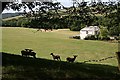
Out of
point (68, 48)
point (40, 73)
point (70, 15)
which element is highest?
point (70, 15)

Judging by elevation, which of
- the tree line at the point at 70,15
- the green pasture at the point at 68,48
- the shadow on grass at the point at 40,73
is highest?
the tree line at the point at 70,15

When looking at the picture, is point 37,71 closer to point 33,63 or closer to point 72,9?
point 33,63

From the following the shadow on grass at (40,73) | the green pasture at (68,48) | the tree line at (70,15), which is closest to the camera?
the shadow on grass at (40,73)

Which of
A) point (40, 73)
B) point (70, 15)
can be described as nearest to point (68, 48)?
point (70, 15)

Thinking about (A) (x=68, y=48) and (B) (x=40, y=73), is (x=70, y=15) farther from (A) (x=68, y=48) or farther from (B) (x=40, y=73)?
(A) (x=68, y=48)

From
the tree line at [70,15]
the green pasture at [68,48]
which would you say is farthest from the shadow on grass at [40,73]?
the green pasture at [68,48]

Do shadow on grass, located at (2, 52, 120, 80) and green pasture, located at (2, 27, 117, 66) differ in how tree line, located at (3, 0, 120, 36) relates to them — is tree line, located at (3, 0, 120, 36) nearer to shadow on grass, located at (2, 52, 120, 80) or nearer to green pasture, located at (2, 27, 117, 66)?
shadow on grass, located at (2, 52, 120, 80)

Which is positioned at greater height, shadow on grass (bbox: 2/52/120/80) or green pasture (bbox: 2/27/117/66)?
shadow on grass (bbox: 2/52/120/80)

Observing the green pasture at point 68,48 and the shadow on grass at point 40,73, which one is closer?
the shadow on grass at point 40,73

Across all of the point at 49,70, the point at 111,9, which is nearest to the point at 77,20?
the point at 111,9

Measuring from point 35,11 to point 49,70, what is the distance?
5.62 metres

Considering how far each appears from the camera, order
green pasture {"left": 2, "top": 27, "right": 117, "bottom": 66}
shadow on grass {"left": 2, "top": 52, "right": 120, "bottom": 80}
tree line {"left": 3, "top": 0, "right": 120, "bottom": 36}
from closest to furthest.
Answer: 1. shadow on grass {"left": 2, "top": 52, "right": 120, "bottom": 80}
2. tree line {"left": 3, "top": 0, "right": 120, "bottom": 36}
3. green pasture {"left": 2, "top": 27, "right": 117, "bottom": 66}

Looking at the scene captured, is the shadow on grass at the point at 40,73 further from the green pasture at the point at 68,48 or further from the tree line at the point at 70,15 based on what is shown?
the green pasture at the point at 68,48

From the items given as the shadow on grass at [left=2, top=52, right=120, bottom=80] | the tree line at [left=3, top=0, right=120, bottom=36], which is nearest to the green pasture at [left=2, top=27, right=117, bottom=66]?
the tree line at [left=3, top=0, right=120, bottom=36]
